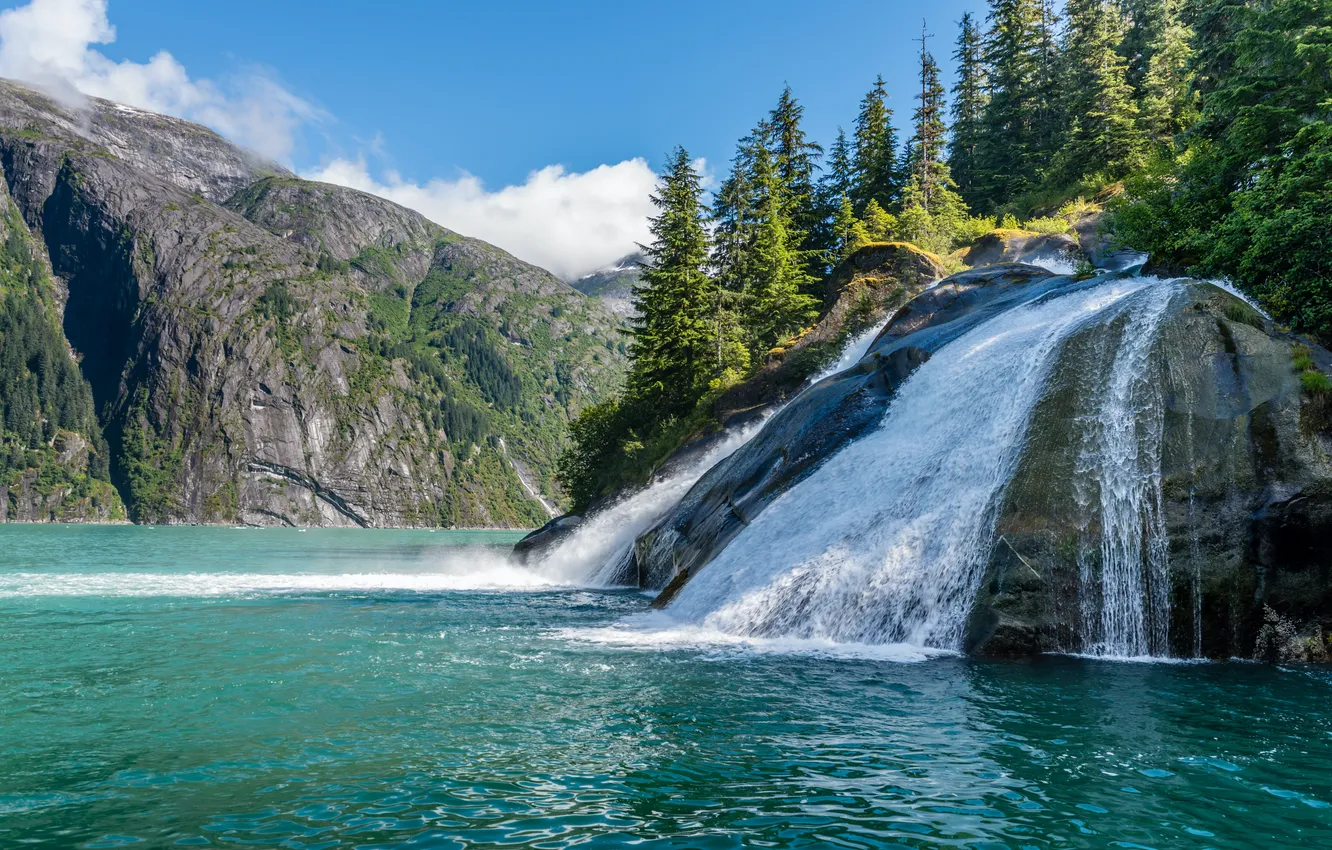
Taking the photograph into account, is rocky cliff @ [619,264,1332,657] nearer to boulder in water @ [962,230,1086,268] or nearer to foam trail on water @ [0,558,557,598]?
boulder in water @ [962,230,1086,268]

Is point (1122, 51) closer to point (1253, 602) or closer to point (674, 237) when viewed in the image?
point (674, 237)

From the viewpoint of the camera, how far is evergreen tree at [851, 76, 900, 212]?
2420 inches

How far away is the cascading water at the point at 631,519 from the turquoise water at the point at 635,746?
17321 millimetres

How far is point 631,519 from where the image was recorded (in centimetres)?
3722

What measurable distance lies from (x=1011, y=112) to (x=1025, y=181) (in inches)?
305

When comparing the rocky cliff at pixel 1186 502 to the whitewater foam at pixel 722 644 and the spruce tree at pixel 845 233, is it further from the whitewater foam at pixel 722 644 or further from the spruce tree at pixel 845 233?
the spruce tree at pixel 845 233

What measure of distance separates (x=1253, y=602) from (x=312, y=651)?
59.9 feet

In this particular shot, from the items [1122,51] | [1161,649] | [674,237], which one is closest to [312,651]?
[1161,649]

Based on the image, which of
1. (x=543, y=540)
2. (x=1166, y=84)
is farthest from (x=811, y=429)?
(x=1166, y=84)

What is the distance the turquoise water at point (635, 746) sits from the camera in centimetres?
716

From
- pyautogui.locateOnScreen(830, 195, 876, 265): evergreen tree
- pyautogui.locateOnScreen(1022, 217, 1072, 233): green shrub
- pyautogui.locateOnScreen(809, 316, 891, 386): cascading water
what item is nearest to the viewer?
pyautogui.locateOnScreen(809, 316, 891, 386): cascading water

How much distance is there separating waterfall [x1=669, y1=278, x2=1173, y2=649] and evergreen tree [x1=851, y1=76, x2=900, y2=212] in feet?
134

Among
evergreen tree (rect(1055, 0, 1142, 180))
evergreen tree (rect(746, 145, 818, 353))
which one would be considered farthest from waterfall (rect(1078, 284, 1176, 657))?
evergreen tree (rect(1055, 0, 1142, 180))

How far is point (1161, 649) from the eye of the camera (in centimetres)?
1520
